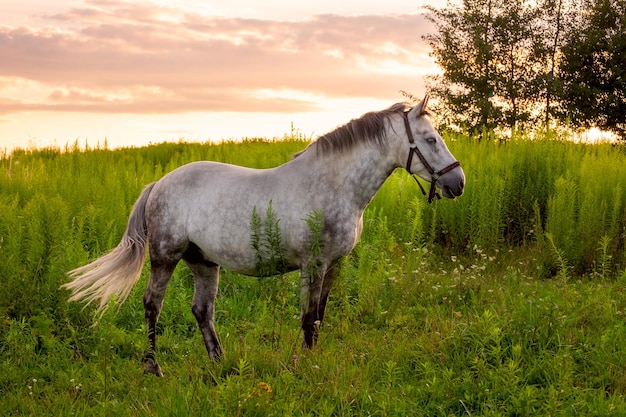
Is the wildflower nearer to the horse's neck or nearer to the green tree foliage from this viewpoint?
the horse's neck

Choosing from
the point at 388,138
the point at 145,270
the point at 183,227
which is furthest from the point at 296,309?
the point at 388,138

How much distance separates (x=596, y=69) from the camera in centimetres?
3139

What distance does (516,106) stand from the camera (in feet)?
101

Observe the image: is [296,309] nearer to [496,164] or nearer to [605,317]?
[605,317]

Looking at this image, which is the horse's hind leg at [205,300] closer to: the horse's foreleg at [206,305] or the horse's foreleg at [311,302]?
the horse's foreleg at [206,305]

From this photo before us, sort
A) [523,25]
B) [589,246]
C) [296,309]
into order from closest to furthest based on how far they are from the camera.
→ [296,309]
[589,246]
[523,25]

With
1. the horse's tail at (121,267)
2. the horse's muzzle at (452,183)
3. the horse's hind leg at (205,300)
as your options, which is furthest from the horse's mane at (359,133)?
the horse's tail at (121,267)

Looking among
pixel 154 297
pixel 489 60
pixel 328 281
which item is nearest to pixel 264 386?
pixel 328 281

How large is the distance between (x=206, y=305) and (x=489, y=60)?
2743 cm

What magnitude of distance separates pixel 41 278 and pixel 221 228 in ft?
6.21

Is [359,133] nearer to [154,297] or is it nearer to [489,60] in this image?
[154,297]

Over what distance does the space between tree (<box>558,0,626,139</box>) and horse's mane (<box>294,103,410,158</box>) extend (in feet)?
89.3

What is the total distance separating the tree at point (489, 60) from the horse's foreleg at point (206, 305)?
25.4 metres

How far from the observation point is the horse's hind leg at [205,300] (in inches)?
220
